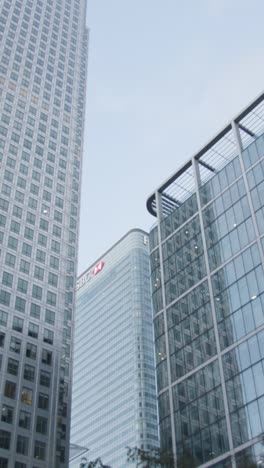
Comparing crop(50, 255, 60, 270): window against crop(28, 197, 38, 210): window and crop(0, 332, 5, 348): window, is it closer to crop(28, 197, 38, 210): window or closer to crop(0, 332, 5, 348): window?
crop(28, 197, 38, 210): window

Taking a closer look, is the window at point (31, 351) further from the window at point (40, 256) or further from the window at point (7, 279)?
the window at point (40, 256)

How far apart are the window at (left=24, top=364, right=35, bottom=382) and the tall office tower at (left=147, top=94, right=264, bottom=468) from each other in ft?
70.4

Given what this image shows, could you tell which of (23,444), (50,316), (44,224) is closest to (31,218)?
(44,224)

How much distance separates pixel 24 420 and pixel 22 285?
23.5 m

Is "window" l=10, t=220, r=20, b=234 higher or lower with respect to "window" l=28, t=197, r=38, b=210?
lower

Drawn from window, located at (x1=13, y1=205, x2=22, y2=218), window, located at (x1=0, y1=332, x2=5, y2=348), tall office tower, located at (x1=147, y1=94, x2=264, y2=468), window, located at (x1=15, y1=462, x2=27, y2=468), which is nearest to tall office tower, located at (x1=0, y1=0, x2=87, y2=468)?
window, located at (x1=15, y1=462, x2=27, y2=468)

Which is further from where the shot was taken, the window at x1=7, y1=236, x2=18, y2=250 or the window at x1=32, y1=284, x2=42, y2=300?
the window at x1=7, y1=236, x2=18, y2=250

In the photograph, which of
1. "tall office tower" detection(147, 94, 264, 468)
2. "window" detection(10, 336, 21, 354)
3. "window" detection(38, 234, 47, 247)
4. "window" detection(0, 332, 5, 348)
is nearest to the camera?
"tall office tower" detection(147, 94, 264, 468)

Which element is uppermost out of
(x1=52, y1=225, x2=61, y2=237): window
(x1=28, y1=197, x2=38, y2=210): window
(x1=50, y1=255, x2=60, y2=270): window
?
(x1=28, y1=197, x2=38, y2=210): window

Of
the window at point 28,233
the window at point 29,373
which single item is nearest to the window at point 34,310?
Result: the window at point 29,373

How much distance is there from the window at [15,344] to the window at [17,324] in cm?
175

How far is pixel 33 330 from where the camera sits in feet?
355

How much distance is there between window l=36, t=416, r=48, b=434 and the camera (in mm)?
98875

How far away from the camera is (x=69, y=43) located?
16362 centimetres
